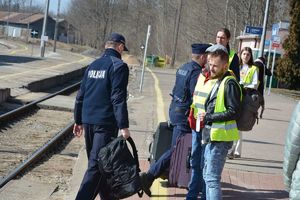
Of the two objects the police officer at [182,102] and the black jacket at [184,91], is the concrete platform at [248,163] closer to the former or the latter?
the police officer at [182,102]

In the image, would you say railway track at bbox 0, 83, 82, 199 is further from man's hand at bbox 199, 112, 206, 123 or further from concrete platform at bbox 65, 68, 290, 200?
man's hand at bbox 199, 112, 206, 123

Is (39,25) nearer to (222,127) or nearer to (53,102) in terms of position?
(53,102)

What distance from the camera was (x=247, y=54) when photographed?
30.3ft

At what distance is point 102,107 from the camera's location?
614 cm

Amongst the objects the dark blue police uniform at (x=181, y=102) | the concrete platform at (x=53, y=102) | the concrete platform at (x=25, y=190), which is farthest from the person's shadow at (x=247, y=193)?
the concrete platform at (x=53, y=102)

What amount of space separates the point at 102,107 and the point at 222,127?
122 cm

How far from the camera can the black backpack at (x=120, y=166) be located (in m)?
5.99

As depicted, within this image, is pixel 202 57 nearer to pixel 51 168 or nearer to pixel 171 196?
pixel 171 196

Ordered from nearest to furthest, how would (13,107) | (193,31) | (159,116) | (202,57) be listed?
(202,57) < (159,116) < (13,107) < (193,31)

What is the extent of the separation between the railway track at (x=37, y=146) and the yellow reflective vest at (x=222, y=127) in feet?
10.8

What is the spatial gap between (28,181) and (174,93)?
2733 mm

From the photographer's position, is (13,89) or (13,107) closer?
(13,107)

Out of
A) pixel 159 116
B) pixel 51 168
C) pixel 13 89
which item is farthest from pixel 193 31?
pixel 51 168

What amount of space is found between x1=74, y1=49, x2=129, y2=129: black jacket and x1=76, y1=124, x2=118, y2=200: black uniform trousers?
0.25 ft
